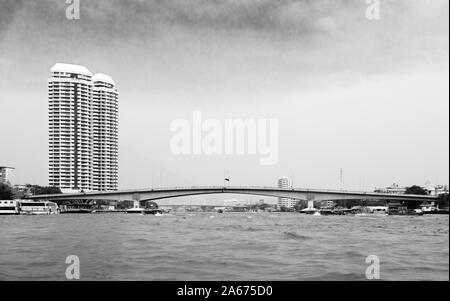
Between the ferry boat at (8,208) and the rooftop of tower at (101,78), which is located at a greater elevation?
→ the rooftop of tower at (101,78)

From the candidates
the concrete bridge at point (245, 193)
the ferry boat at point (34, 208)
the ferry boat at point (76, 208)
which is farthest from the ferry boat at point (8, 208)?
the ferry boat at point (76, 208)

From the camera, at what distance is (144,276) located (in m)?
5.30

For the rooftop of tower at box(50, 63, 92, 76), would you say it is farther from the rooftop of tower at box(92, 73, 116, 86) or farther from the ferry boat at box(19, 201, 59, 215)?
the ferry boat at box(19, 201, 59, 215)

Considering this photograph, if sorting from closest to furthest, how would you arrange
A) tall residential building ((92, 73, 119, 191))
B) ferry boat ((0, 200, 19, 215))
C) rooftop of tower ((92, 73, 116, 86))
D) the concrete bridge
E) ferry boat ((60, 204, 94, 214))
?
rooftop of tower ((92, 73, 116, 86))
tall residential building ((92, 73, 119, 191))
the concrete bridge
ferry boat ((0, 200, 19, 215))
ferry boat ((60, 204, 94, 214))

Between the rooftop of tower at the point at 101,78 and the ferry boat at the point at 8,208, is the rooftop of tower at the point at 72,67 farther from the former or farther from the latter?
the ferry boat at the point at 8,208

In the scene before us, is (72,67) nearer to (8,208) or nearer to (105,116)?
(105,116)

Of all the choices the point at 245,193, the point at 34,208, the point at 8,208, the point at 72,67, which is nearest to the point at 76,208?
the point at 34,208

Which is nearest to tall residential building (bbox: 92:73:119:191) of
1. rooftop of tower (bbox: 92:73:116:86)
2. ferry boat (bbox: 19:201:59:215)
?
rooftop of tower (bbox: 92:73:116:86)

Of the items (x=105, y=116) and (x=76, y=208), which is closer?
(x=105, y=116)

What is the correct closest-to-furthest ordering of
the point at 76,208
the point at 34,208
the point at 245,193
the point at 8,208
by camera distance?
the point at 245,193 → the point at 8,208 → the point at 34,208 → the point at 76,208

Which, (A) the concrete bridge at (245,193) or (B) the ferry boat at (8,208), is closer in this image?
(A) the concrete bridge at (245,193)
